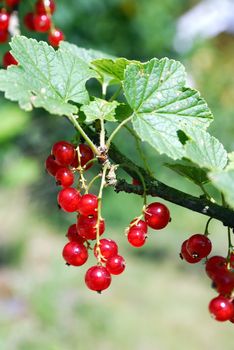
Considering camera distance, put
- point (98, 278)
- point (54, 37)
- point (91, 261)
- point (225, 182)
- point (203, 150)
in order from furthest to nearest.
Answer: point (91, 261) < point (54, 37) < point (98, 278) < point (203, 150) < point (225, 182)

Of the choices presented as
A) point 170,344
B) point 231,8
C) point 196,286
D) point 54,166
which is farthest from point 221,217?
point 231,8

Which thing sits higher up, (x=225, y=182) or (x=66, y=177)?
(x=66, y=177)

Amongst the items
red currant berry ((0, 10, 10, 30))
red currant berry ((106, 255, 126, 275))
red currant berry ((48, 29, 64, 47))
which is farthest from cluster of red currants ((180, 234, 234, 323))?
red currant berry ((0, 10, 10, 30))

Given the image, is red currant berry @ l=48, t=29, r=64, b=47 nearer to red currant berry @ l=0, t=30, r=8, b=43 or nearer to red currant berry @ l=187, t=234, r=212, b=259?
red currant berry @ l=0, t=30, r=8, b=43

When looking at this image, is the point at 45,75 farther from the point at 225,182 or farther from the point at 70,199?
the point at 225,182

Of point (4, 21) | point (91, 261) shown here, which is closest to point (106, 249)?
point (4, 21)

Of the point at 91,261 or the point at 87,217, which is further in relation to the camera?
the point at 91,261

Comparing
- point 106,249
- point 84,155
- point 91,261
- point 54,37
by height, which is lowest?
point 106,249
